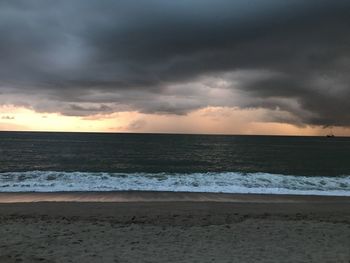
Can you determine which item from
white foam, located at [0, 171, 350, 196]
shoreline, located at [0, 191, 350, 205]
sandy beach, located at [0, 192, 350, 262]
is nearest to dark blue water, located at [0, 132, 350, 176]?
white foam, located at [0, 171, 350, 196]

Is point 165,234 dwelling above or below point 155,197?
above

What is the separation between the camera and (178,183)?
91.7 ft

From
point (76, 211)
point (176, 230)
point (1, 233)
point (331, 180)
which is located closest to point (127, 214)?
point (76, 211)

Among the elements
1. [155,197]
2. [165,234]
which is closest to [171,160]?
[155,197]

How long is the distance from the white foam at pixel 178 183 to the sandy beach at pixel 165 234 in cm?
692

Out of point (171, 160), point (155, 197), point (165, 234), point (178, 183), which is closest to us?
point (165, 234)

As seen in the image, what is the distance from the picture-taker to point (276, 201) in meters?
21.1

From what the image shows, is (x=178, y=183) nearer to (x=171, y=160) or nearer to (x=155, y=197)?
(x=155, y=197)

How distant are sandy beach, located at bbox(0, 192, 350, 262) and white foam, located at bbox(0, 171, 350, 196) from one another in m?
6.92

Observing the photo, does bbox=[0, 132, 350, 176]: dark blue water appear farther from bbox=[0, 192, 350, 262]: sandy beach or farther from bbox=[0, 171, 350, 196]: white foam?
bbox=[0, 192, 350, 262]: sandy beach

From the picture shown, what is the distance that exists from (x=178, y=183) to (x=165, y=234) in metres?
17.0

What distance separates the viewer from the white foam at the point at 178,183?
25.4 metres

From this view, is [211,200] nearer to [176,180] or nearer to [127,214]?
[127,214]

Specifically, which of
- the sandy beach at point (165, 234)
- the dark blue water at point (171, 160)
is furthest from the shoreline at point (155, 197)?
the dark blue water at point (171, 160)
